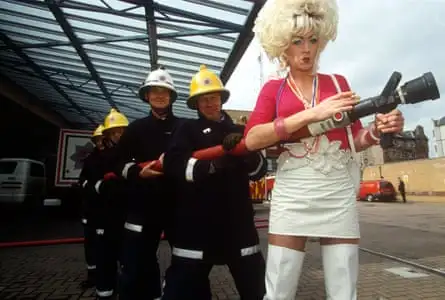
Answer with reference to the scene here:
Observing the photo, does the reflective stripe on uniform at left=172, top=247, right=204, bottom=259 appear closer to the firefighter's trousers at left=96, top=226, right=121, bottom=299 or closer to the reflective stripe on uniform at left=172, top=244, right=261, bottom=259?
the reflective stripe on uniform at left=172, top=244, right=261, bottom=259

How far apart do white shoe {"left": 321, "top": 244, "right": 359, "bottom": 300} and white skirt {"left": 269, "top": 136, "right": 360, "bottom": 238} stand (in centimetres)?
7

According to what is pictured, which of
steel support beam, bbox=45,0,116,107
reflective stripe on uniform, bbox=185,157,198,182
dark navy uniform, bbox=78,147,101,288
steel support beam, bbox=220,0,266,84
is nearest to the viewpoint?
reflective stripe on uniform, bbox=185,157,198,182

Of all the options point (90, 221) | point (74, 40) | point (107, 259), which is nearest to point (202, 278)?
point (107, 259)

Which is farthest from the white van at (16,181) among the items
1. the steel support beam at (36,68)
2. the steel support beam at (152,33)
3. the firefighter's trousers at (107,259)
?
the firefighter's trousers at (107,259)

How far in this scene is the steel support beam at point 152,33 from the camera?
6.76 meters

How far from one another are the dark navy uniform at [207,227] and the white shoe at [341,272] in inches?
21.6

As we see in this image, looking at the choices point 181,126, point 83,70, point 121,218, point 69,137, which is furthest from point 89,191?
point 83,70

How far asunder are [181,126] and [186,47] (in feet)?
22.3

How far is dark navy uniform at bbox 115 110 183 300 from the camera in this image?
263cm

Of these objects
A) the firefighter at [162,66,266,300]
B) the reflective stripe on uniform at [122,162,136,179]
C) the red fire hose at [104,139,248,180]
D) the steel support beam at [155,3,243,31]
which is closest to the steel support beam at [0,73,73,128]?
the steel support beam at [155,3,243,31]

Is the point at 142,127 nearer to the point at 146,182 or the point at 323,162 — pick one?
the point at 146,182

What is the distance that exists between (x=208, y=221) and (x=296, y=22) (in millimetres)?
1152

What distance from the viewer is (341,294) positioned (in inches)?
58.7

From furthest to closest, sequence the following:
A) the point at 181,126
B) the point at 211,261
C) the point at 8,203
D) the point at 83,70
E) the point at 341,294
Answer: the point at 8,203
the point at 83,70
the point at 181,126
the point at 211,261
the point at 341,294
